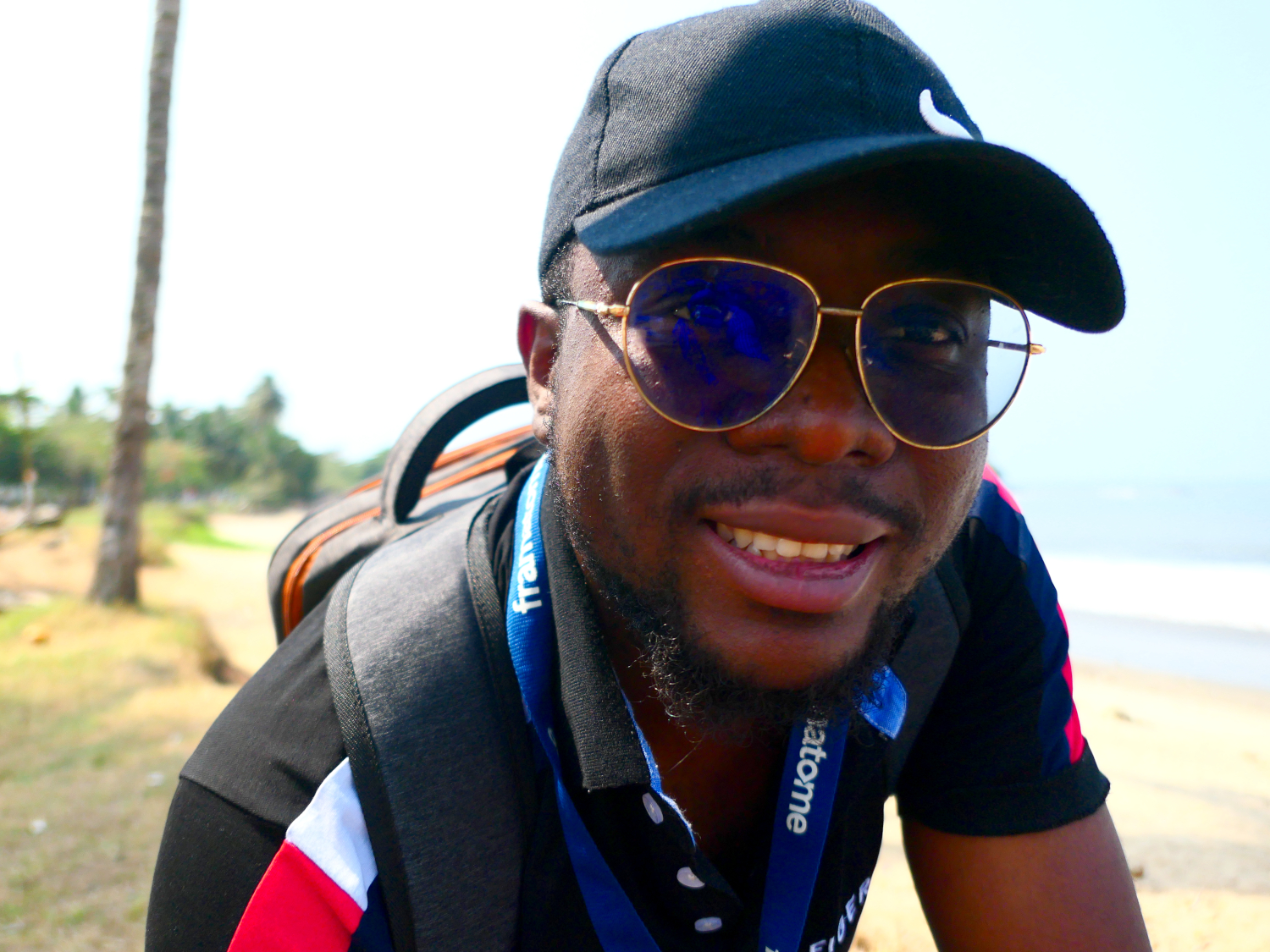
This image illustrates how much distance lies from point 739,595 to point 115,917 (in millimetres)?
3149

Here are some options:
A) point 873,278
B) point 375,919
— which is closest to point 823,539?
point 873,278

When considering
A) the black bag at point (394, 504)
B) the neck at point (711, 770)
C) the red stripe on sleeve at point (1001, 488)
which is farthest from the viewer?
the black bag at point (394, 504)

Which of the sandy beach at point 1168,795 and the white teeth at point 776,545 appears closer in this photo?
the white teeth at point 776,545

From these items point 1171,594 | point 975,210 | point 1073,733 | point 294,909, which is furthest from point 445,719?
point 1171,594

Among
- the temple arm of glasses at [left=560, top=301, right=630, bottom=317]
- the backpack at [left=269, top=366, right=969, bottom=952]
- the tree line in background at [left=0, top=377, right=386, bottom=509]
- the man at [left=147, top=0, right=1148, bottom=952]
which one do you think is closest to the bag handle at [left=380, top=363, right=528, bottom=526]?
the backpack at [left=269, top=366, right=969, bottom=952]

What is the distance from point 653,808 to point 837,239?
987mm

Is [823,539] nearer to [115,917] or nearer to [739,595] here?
[739,595]

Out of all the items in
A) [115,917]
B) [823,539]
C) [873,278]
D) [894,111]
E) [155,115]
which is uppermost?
[155,115]

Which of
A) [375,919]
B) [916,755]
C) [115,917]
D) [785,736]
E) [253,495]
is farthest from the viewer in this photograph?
[253,495]

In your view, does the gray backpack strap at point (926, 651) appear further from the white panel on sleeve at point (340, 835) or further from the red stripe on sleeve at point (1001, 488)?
the white panel on sleeve at point (340, 835)

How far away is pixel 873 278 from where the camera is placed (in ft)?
4.39

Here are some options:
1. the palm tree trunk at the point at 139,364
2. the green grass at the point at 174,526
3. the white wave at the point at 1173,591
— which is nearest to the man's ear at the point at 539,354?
the palm tree trunk at the point at 139,364

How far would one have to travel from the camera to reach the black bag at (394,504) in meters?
2.23

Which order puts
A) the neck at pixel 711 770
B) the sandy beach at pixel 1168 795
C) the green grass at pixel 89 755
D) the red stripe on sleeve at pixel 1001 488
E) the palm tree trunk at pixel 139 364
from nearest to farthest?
the neck at pixel 711 770, the red stripe on sleeve at pixel 1001 488, the sandy beach at pixel 1168 795, the green grass at pixel 89 755, the palm tree trunk at pixel 139 364
